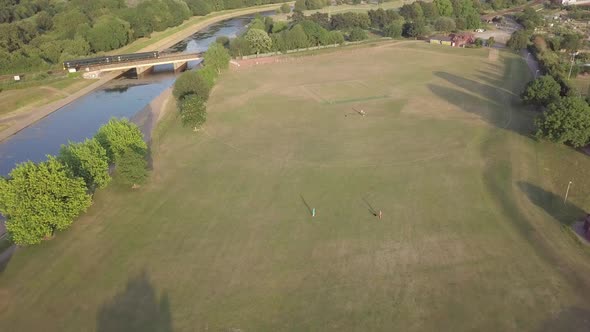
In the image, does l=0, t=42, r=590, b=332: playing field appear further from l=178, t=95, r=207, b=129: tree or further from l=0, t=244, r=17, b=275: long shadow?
l=178, t=95, r=207, b=129: tree

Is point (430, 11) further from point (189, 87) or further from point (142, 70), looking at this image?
point (189, 87)

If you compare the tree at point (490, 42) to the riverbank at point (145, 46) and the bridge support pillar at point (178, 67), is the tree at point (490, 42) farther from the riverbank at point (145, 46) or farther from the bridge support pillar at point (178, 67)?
the riverbank at point (145, 46)

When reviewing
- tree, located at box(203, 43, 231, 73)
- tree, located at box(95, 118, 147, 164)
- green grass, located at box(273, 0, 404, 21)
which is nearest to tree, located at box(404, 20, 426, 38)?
green grass, located at box(273, 0, 404, 21)

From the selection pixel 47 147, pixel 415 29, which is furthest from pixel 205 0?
pixel 47 147

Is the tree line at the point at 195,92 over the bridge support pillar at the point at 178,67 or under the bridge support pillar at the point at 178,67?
over

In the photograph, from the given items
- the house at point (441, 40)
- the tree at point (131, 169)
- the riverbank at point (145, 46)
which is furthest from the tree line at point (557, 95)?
the riverbank at point (145, 46)

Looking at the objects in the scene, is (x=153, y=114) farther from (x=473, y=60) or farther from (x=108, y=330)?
(x=473, y=60)

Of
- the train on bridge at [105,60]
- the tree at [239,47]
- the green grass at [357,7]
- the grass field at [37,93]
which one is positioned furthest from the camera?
the green grass at [357,7]
